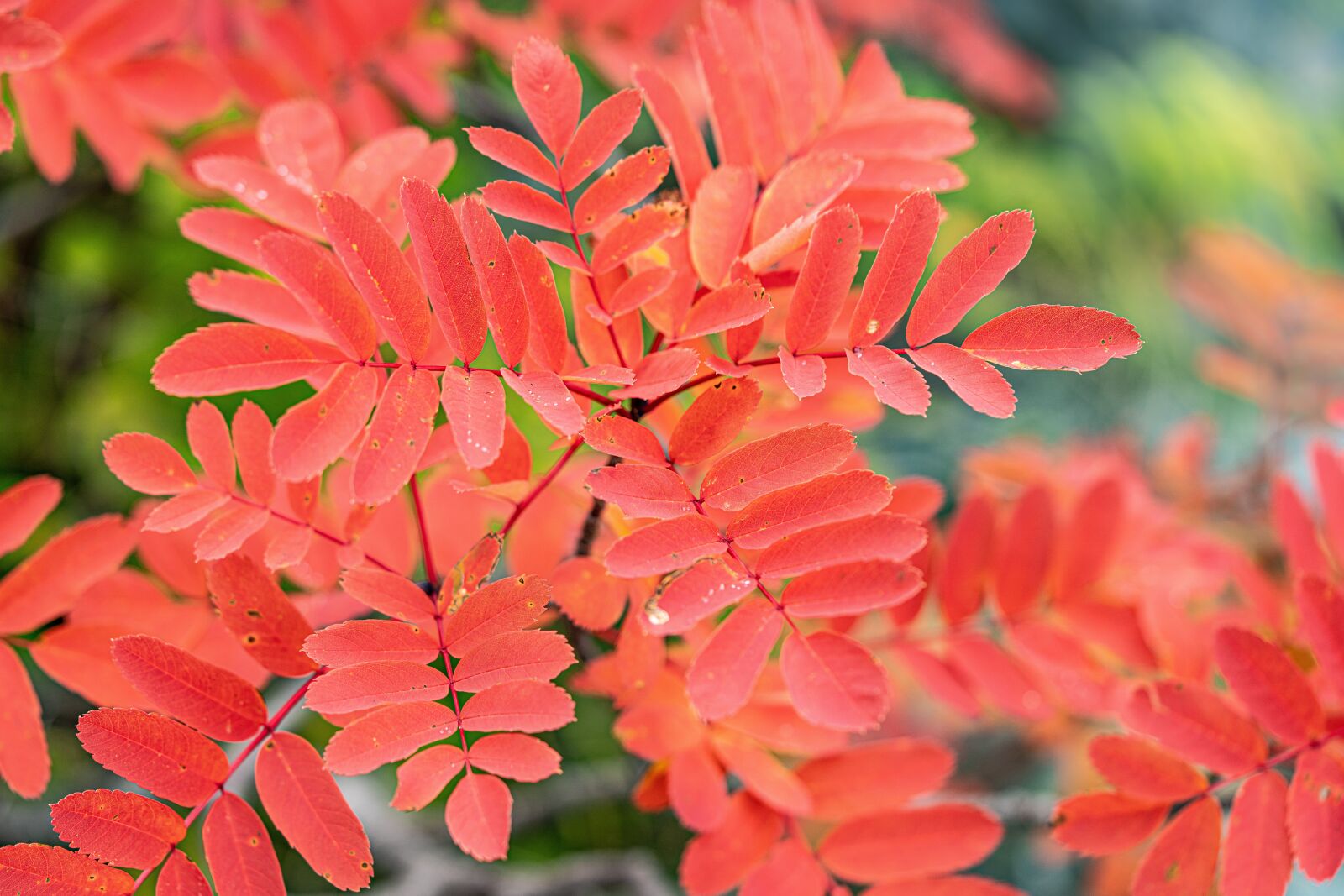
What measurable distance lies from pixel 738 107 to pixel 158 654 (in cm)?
41

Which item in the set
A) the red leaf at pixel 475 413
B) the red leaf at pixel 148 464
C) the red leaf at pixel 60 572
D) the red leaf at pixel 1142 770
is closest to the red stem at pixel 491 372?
the red leaf at pixel 475 413

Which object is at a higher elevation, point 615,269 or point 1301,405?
point 615,269

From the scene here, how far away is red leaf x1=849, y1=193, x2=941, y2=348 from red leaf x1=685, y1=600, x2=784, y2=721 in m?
0.14

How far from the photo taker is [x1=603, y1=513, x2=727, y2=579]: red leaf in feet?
1.23

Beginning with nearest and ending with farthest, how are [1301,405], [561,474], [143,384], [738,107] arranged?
[738,107], [561,474], [143,384], [1301,405]

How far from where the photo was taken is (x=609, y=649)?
59cm

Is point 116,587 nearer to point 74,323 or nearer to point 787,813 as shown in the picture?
point 787,813

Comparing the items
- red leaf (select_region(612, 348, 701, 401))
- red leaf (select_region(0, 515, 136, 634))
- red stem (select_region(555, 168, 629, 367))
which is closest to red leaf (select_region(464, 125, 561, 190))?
red stem (select_region(555, 168, 629, 367))

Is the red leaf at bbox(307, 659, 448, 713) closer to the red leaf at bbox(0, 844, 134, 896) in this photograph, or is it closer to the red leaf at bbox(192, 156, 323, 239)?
the red leaf at bbox(0, 844, 134, 896)

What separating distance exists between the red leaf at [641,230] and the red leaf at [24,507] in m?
0.34

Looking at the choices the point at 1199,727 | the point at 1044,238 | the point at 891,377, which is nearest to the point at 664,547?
the point at 891,377

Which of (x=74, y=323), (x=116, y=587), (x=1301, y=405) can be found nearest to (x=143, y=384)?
(x=74, y=323)

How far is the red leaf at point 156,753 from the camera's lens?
373 mm

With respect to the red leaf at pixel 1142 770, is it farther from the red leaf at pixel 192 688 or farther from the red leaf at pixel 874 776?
the red leaf at pixel 192 688
